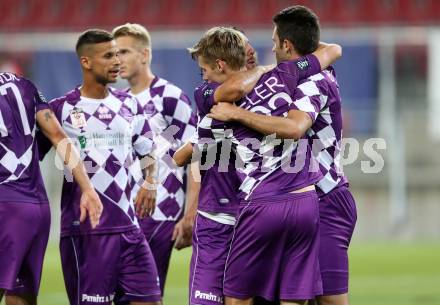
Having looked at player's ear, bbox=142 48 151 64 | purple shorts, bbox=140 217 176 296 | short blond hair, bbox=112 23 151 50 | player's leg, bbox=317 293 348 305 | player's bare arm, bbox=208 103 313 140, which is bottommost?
player's leg, bbox=317 293 348 305

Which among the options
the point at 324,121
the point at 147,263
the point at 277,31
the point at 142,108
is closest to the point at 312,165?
the point at 324,121

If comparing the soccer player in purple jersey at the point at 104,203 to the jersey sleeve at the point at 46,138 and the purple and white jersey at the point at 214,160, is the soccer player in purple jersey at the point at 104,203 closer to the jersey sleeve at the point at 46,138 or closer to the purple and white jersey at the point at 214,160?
the jersey sleeve at the point at 46,138

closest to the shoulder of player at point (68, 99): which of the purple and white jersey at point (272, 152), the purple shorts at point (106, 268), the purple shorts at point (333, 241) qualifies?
the purple shorts at point (106, 268)

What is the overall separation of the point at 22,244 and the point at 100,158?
785 millimetres

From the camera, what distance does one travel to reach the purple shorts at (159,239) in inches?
283

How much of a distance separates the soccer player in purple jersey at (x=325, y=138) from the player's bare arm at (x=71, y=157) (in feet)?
3.15

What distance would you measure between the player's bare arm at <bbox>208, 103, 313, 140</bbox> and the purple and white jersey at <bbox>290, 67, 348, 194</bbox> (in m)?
0.26

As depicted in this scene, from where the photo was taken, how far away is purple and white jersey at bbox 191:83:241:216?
5.53 metres

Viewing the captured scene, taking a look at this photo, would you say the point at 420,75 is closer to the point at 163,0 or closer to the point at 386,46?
the point at 386,46

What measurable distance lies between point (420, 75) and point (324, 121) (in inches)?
486

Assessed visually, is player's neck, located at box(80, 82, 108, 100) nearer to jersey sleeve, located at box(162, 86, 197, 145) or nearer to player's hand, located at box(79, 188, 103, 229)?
player's hand, located at box(79, 188, 103, 229)

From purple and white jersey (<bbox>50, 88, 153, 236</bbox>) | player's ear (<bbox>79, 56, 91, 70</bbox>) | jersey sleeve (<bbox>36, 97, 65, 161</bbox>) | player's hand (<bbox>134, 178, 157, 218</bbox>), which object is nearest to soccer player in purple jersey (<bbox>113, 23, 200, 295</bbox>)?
player's hand (<bbox>134, 178, 157, 218</bbox>)

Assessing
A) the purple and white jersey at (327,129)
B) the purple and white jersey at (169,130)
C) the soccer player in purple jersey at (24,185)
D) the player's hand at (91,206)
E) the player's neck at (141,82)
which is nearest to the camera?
the purple and white jersey at (327,129)

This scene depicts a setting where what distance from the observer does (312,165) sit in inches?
214
